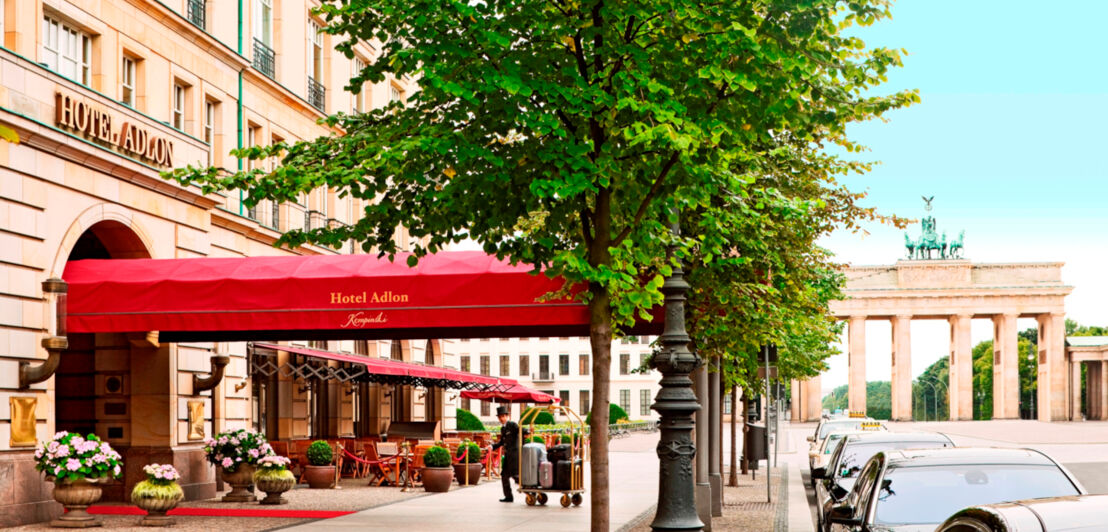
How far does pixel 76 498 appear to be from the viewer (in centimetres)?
1723

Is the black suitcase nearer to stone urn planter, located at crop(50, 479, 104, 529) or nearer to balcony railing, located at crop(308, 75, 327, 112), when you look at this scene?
stone urn planter, located at crop(50, 479, 104, 529)

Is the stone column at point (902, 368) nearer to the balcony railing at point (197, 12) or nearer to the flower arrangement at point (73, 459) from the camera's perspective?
the balcony railing at point (197, 12)

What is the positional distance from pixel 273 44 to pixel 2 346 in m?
16.0

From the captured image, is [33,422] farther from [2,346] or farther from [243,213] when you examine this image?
[243,213]

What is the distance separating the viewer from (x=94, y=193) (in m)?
19.8

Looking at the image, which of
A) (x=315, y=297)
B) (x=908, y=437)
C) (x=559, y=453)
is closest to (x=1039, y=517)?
(x=908, y=437)

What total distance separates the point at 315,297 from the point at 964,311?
105 metres

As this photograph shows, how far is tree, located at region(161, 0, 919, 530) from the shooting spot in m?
11.6

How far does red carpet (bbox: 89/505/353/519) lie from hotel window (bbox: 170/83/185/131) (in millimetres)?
7693

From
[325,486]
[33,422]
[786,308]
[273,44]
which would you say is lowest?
[325,486]

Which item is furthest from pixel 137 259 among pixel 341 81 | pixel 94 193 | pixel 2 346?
pixel 341 81

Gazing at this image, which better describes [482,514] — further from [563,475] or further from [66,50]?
[66,50]

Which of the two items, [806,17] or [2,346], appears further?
[2,346]

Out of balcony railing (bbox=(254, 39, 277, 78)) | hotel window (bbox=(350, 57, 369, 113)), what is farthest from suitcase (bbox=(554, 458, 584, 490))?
hotel window (bbox=(350, 57, 369, 113))
